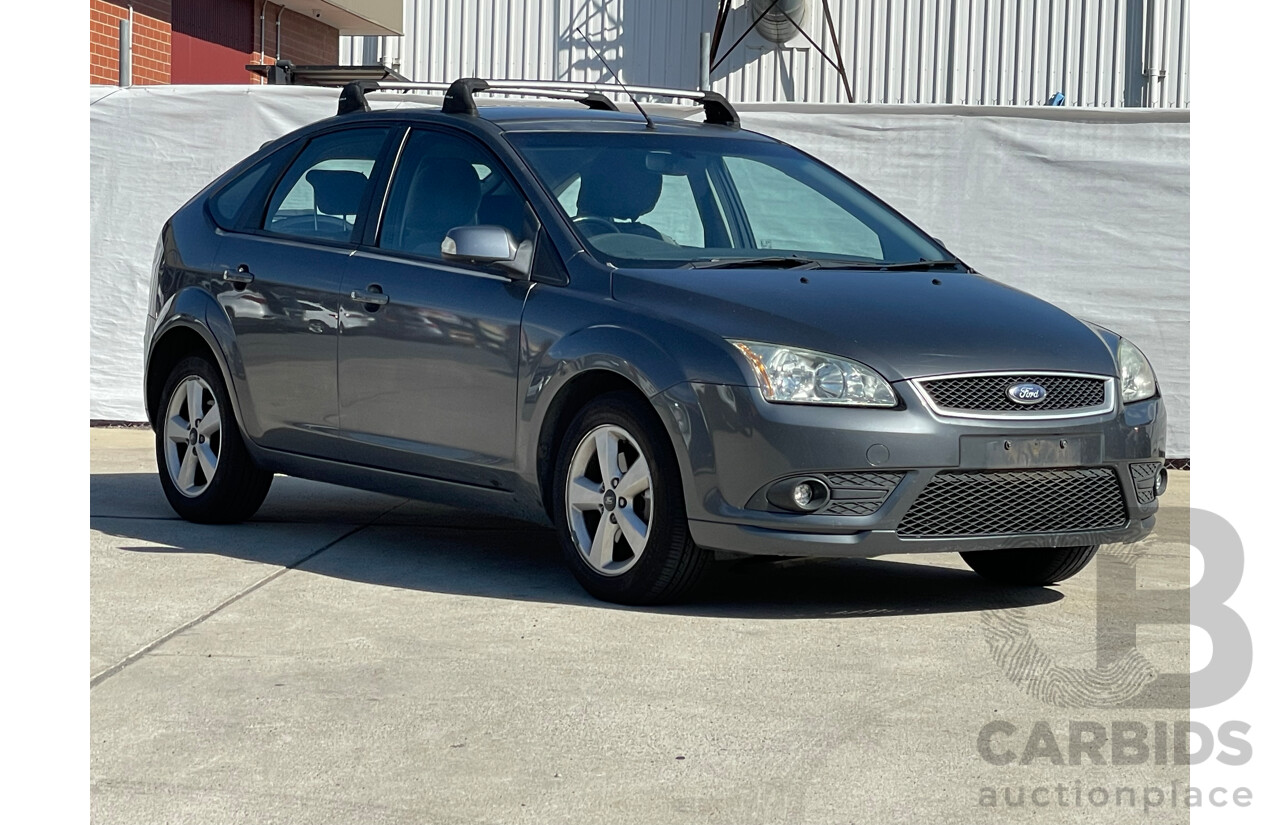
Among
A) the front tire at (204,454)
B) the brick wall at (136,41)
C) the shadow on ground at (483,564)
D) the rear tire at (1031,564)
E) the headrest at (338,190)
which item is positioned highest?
the brick wall at (136,41)

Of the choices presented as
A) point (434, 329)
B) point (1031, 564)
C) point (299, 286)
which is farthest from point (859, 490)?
point (299, 286)

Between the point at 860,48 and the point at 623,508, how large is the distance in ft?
59.3

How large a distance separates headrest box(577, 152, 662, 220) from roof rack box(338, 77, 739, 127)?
1.51 feet

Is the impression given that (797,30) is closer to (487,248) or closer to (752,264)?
(752,264)

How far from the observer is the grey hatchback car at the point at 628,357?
5.70m

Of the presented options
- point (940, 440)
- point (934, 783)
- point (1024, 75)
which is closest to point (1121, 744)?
point (934, 783)

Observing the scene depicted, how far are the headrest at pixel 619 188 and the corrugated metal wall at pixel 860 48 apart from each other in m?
15.8

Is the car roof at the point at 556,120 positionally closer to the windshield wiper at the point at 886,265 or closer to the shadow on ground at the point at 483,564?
the windshield wiper at the point at 886,265

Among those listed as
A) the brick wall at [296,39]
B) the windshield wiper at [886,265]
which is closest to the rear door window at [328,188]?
the windshield wiper at [886,265]

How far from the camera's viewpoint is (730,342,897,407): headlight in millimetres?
5660

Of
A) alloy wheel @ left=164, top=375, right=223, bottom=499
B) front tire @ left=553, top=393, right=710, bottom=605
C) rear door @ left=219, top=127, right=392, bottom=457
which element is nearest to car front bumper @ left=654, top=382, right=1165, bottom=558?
front tire @ left=553, top=393, right=710, bottom=605

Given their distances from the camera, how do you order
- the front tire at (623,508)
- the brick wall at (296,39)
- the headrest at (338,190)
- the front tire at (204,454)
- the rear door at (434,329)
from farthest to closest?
the brick wall at (296,39)
the front tire at (204,454)
the headrest at (338,190)
the rear door at (434,329)
the front tire at (623,508)

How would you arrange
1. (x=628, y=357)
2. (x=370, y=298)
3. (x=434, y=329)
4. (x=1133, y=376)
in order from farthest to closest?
(x=370, y=298)
(x=434, y=329)
(x=1133, y=376)
(x=628, y=357)

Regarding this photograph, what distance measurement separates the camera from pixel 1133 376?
6.28 metres
